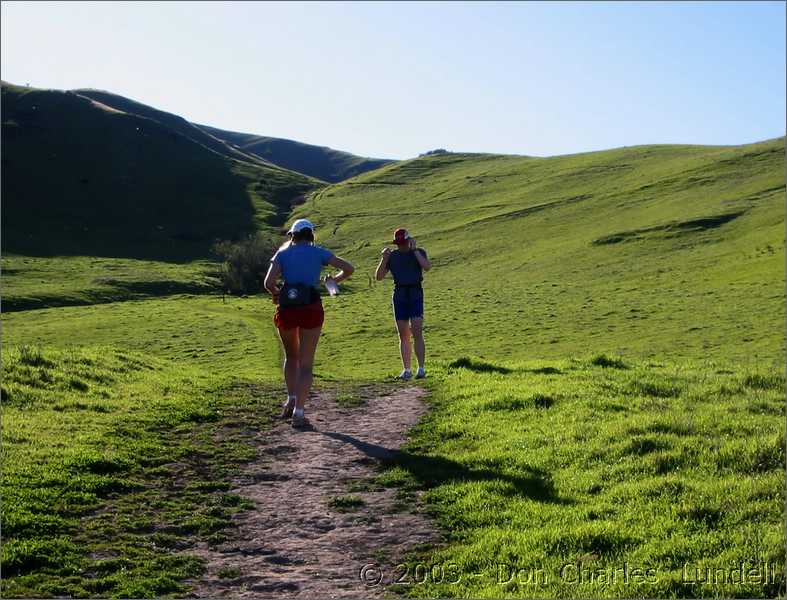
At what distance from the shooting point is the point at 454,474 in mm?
10742

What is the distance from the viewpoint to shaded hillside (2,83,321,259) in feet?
378

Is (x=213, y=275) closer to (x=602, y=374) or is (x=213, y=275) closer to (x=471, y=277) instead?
(x=471, y=277)

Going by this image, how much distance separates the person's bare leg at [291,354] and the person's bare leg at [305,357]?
0.60 ft

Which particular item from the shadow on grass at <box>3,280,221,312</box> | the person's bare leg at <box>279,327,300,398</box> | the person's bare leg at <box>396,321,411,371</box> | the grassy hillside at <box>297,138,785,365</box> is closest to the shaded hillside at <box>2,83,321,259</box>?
the grassy hillside at <box>297,138,785,365</box>

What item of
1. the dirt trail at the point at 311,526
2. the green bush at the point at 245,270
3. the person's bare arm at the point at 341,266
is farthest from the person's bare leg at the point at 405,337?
the green bush at the point at 245,270

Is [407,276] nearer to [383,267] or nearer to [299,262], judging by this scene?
[383,267]

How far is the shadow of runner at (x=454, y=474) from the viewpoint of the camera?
984cm

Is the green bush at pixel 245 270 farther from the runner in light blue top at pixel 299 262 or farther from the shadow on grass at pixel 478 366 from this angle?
the runner in light blue top at pixel 299 262

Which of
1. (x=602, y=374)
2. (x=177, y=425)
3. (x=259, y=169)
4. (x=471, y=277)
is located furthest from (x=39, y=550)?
(x=259, y=169)

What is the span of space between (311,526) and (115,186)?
142707mm

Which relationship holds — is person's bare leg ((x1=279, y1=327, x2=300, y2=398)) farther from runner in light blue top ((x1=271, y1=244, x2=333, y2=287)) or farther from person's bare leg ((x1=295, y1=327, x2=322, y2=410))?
runner in light blue top ((x1=271, y1=244, x2=333, y2=287))

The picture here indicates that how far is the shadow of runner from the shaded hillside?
319 ft

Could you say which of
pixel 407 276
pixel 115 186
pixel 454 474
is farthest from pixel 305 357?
pixel 115 186

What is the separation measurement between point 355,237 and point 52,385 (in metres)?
84.6
